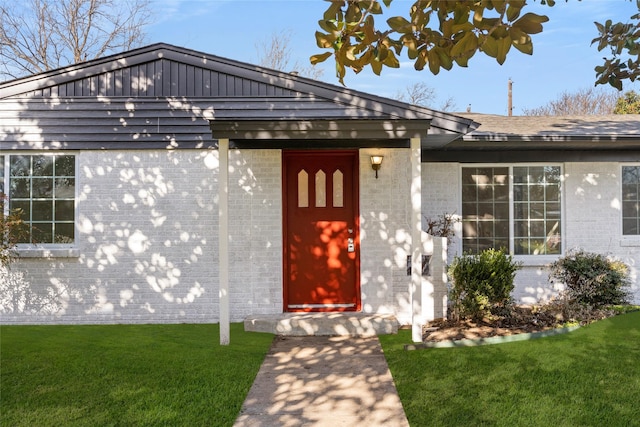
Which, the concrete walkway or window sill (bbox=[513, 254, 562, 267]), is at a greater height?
window sill (bbox=[513, 254, 562, 267])

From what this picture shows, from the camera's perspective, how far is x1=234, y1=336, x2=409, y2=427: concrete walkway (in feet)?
15.6

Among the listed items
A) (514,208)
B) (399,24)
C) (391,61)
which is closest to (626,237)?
(514,208)

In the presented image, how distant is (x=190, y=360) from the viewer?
6398mm

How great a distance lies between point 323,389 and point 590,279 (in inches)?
198

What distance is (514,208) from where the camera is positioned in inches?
381

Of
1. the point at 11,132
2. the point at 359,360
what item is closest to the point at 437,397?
the point at 359,360

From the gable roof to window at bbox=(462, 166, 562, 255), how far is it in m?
1.52

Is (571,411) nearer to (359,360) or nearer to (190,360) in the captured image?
(359,360)

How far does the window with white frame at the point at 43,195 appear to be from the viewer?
8.67 metres

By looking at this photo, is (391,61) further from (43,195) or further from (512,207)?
(43,195)

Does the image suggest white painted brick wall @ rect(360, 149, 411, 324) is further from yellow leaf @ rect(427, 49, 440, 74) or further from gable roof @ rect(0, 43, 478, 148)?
yellow leaf @ rect(427, 49, 440, 74)

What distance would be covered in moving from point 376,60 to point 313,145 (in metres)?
4.33

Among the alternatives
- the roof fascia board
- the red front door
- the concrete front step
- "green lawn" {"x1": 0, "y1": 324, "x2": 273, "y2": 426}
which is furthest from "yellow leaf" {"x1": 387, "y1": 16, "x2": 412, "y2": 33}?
the red front door

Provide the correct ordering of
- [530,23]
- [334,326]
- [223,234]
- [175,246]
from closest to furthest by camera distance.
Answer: [530,23], [223,234], [334,326], [175,246]
